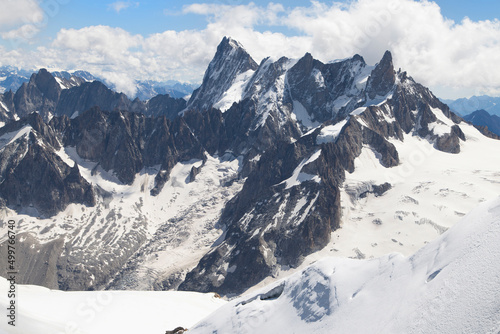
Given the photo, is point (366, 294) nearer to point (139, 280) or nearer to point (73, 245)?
point (139, 280)

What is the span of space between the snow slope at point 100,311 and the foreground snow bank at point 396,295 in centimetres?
799

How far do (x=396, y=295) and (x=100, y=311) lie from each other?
31.8 m

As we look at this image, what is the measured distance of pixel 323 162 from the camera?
172500mm

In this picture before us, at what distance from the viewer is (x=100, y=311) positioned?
40219 mm

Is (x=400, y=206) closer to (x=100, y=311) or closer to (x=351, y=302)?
(x=351, y=302)

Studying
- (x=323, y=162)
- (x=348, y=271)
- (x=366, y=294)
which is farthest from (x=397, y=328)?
(x=323, y=162)

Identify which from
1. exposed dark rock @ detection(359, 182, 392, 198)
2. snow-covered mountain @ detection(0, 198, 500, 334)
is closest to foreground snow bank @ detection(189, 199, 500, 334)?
snow-covered mountain @ detection(0, 198, 500, 334)

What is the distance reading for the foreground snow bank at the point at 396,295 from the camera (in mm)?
20297

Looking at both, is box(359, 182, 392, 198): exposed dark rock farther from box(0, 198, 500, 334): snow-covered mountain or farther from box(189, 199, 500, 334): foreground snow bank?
box(189, 199, 500, 334): foreground snow bank

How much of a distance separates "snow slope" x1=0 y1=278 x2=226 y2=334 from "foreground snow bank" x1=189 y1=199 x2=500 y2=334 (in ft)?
26.2

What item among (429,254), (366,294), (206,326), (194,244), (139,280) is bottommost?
(139,280)

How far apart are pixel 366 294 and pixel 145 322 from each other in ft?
83.5

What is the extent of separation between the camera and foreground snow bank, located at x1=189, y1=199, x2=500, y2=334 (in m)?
20.3

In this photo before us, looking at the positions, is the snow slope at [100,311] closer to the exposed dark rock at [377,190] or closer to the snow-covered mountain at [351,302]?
the snow-covered mountain at [351,302]
